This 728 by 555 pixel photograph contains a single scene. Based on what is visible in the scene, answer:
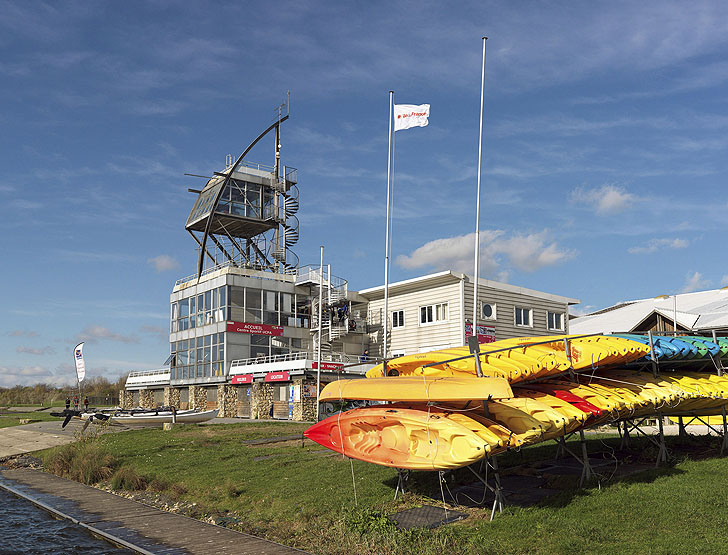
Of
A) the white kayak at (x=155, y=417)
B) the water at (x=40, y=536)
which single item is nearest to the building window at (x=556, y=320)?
the white kayak at (x=155, y=417)

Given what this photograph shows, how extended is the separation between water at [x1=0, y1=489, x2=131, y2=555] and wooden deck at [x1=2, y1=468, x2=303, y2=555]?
1.05 ft

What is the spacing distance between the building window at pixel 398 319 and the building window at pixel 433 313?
6.59 feet

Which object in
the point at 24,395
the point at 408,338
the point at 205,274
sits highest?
the point at 205,274

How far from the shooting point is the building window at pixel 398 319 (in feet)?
136

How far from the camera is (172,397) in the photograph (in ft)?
165

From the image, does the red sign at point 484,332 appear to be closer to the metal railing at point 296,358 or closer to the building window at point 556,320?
the building window at point 556,320

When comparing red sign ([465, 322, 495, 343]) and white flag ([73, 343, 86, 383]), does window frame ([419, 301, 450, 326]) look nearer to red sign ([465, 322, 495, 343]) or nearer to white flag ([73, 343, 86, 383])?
red sign ([465, 322, 495, 343])

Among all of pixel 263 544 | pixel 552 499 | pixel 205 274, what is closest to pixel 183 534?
pixel 263 544

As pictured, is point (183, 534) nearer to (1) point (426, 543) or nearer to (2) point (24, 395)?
(1) point (426, 543)

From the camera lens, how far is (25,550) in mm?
11328

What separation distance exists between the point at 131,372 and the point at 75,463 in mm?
41809

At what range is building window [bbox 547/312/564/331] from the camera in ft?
139

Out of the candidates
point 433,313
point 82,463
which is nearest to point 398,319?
point 433,313

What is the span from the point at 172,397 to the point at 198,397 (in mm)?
5064
